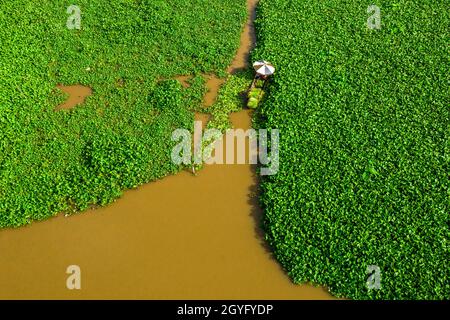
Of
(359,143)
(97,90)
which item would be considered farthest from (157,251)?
(359,143)

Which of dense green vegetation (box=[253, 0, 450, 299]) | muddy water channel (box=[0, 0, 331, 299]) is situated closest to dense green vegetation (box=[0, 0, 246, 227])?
muddy water channel (box=[0, 0, 331, 299])

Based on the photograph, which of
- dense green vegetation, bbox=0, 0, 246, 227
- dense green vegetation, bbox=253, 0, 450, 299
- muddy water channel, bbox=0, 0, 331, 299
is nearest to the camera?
muddy water channel, bbox=0, 0, 331, 299

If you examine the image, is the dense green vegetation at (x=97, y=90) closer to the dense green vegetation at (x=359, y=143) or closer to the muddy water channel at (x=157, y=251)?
the muddy water channel at (x=157, y=251)

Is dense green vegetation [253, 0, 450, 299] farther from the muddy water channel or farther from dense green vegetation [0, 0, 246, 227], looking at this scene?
dense green vegetation [0, 0, 246, 227]

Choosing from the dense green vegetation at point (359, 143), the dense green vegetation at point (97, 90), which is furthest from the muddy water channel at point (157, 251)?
the dense green vegetation at point (359, 143)

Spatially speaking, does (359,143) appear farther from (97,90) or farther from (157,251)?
(97,90)

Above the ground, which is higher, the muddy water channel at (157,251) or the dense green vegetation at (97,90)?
the dense green vegetation at (97,90)
